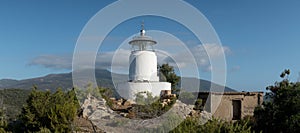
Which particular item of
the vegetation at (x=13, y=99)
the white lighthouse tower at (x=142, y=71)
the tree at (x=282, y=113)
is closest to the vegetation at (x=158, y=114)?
the tree at (x=282, y=113)

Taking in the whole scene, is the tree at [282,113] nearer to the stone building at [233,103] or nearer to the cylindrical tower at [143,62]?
the stone building at [233,103]

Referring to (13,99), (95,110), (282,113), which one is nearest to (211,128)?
(282,113)

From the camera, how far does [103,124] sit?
1731 cm

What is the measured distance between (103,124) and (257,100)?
373 inches

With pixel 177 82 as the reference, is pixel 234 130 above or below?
below

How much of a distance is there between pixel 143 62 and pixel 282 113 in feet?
32.6

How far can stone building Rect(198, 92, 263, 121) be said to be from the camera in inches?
806

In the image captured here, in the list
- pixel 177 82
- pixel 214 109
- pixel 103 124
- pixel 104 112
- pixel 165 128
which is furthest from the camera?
pixel 177 82

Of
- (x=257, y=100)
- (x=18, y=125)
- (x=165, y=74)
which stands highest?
(x=165, y=74)

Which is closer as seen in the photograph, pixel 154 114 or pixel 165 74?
pixel 154 114

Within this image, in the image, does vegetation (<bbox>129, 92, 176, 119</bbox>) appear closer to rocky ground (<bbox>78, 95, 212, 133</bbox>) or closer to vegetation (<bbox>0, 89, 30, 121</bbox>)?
rocky ground (<bbox>78, 95, 212, 133</bbox>)

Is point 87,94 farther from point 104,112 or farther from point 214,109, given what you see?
point 214,109

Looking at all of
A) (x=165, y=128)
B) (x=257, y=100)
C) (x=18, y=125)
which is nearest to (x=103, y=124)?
(x=165, y=128)

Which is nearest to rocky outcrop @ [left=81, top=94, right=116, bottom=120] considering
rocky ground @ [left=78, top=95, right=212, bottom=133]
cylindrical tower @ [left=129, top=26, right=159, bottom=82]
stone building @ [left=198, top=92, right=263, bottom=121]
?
rocky ground @ [left=78, top=95, right=212, bottom=133]
